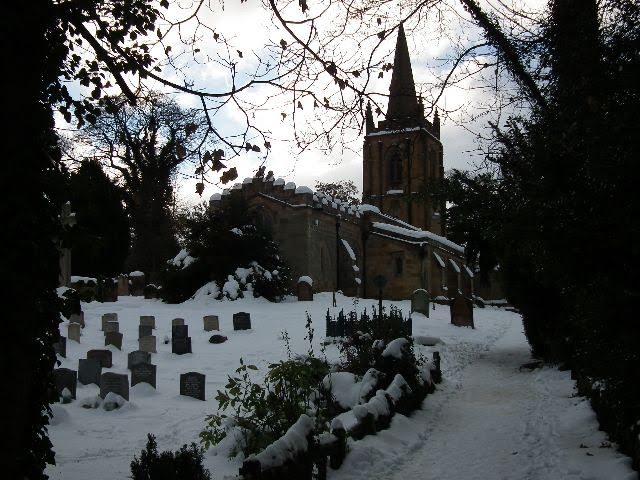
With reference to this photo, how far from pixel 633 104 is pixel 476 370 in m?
10.1

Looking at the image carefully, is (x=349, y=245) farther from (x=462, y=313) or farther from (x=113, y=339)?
(x=113, y=339)

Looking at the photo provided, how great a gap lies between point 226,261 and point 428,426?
1890 cm

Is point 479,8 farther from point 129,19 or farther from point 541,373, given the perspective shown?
point 541,373

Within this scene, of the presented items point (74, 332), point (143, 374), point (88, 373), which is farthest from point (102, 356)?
point (74, 332)

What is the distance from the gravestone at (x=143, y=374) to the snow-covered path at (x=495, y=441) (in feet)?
15.2

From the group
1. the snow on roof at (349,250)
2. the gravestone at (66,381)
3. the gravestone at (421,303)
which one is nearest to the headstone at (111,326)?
the gravestone at (66,381)

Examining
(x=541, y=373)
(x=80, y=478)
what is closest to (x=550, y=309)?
(x=541, y=373)

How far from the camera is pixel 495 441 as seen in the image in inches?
299

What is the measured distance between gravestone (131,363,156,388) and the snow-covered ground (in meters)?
0.16

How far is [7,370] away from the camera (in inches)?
144

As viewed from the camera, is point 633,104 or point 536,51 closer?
point 633,104

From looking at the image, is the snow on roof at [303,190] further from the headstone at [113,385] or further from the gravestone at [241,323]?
the headstone at [113,385]

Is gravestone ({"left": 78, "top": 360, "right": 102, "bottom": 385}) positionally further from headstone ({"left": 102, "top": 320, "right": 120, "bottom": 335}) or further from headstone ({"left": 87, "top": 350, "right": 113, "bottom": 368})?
headstone ({"left": 102, "top": 320, "right": 120, "bottom": 335})

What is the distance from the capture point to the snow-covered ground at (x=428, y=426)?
6.49 meters
